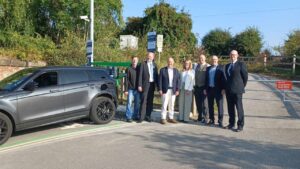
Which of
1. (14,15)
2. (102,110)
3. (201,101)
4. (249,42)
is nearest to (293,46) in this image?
(249,42)

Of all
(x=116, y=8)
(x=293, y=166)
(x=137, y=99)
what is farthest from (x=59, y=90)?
(x=116, y=8)

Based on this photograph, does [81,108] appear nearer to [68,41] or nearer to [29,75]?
[29,75]

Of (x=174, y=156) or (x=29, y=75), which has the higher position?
(x=29, y=75)

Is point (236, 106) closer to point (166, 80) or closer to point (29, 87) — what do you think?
point (166, 80)

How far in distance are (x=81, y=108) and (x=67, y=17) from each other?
15169mm

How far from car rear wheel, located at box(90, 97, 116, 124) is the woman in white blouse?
74.5 inches

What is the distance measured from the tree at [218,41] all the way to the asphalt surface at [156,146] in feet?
148

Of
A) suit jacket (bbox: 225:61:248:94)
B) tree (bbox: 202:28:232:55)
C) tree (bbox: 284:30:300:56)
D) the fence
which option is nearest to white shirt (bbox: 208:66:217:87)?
suit jacket (bbox: 225:61:248:94)

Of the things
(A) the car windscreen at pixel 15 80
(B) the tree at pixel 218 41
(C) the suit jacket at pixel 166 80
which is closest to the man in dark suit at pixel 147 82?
(C) the suit jacket at pixel 166 80

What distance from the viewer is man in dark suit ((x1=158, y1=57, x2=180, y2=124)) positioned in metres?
10.9

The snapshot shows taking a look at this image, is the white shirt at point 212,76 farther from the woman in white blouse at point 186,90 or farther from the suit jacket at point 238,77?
the suit jacket at point 238,77

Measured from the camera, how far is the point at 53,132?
10.1 metres

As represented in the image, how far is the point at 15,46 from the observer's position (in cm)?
2178

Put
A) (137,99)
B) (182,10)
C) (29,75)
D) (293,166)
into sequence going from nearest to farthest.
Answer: (293,166) → (29,75) → (137,99) → (182,10)
